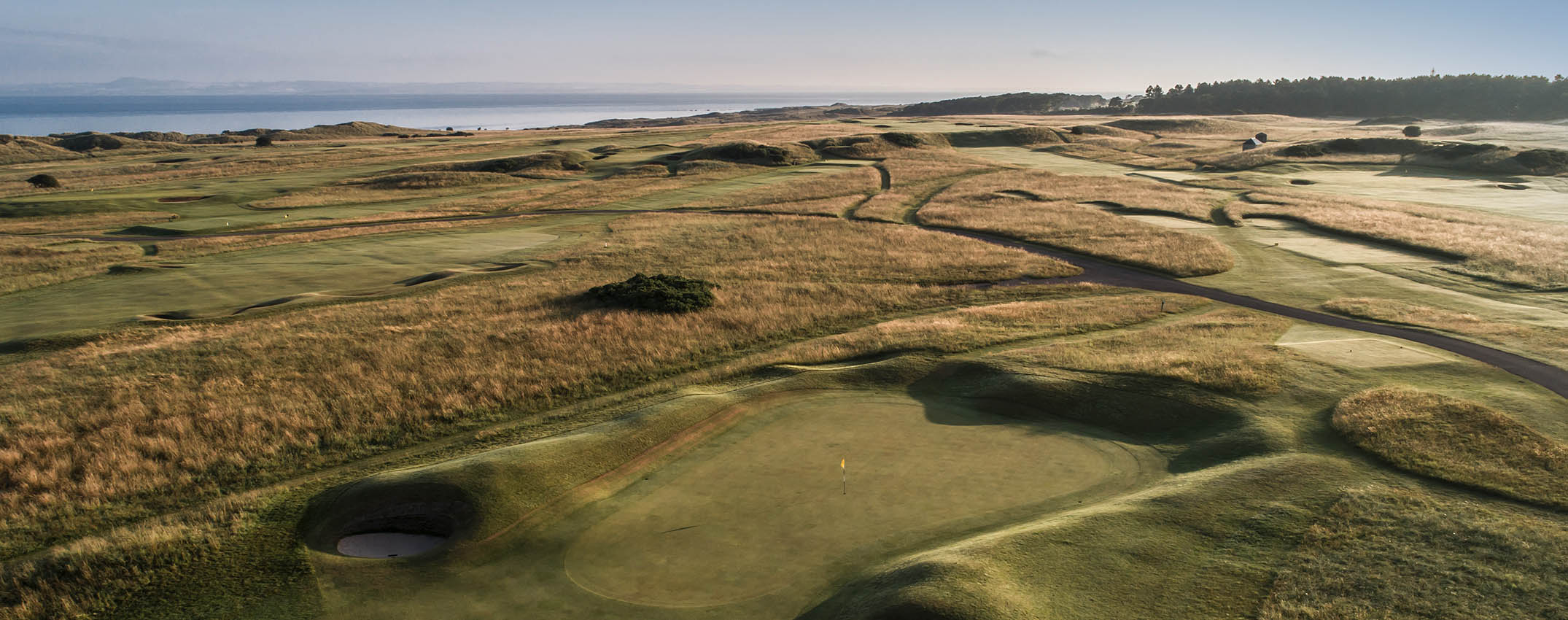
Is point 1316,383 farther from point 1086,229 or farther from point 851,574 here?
point 1086,229

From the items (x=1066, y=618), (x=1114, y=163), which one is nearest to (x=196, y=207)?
(x=1066, y=618)

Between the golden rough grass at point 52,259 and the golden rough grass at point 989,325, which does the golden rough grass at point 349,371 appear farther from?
the golden rough grass at point 52,259

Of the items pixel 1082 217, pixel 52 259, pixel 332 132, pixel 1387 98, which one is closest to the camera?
pixel 52 259

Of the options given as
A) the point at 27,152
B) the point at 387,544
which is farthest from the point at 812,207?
the point at 27,152

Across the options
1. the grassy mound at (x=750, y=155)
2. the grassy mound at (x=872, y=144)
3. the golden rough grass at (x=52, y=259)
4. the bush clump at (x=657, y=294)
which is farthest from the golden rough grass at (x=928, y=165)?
the golden rough grass at (x=52, y=259)

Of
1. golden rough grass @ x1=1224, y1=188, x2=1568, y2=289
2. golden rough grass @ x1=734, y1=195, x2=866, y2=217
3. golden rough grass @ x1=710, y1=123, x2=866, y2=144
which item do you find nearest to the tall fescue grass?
golden rough grass @ x1=710, y1=123, x2=866, y2=144

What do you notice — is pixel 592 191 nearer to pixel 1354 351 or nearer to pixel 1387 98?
pixel 1354 351
